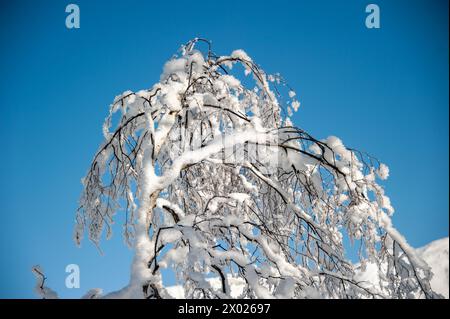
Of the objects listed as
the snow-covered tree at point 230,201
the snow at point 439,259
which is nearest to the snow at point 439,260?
the snow at point 439,259

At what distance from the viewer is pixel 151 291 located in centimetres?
219

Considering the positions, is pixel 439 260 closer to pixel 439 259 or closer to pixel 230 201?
pixel 439 259

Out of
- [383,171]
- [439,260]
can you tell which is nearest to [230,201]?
[383,171]

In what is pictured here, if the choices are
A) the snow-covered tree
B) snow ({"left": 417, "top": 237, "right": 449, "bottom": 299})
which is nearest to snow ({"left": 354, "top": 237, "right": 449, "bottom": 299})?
snow ({"left": 417, "top": 237, "right": 449, "bottom": 299})

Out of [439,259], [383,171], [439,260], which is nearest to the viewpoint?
[383,171]

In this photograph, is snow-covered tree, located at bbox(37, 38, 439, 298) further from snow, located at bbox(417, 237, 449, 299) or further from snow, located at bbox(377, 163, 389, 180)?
snow, located at bbox(417, 237, 449, 299)

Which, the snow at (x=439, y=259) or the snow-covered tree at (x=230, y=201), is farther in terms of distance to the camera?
the snow at (x=439, y=259)

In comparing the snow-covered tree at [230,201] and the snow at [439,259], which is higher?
→ the snow at [439,259]

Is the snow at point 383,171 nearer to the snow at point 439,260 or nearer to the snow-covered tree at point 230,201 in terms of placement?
the snow-covered tree at point 230,201

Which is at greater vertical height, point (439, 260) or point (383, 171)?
point (439, 260)

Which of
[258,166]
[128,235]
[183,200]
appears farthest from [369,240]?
[128,235]

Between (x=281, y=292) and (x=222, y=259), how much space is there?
0.36 meters

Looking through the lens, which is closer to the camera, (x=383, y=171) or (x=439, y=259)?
(x=383, y=171)
